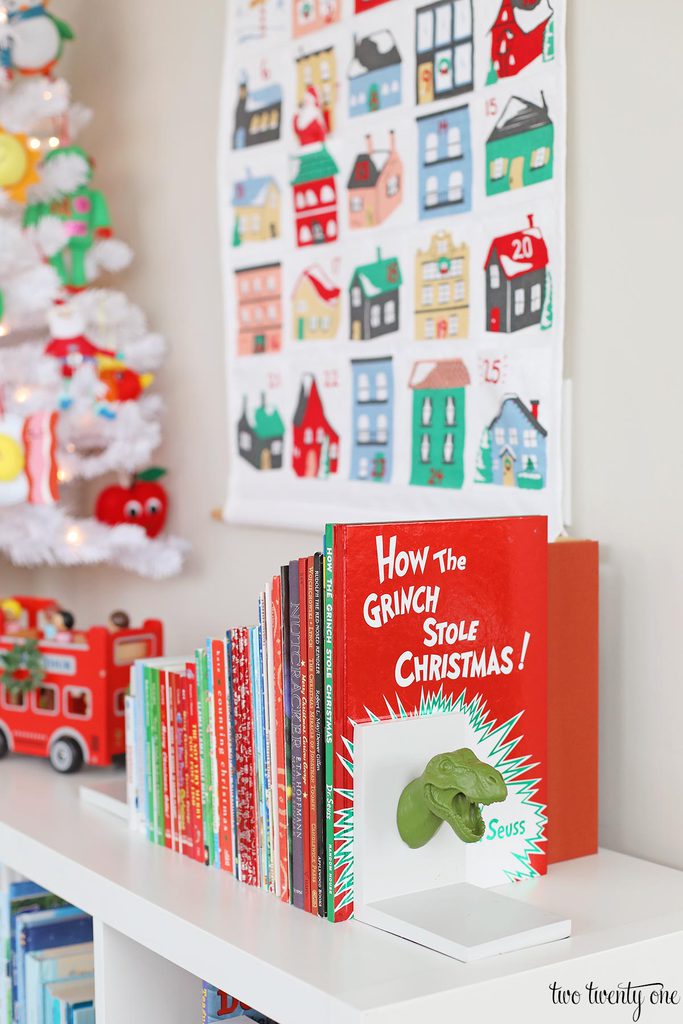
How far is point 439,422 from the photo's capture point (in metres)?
1.36

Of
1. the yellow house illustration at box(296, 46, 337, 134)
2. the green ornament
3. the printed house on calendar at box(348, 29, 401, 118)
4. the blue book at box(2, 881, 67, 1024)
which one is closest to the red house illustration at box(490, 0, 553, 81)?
the printed house on calendar at box(348, 29, 401, 118)

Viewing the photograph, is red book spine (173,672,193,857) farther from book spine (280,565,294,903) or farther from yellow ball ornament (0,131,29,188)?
yellow ball ornament (0,131,29,188)

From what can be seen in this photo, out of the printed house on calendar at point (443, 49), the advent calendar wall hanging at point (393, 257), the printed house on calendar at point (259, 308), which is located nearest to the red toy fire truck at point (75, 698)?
the advent calendar wall hanging at point (393, 257)

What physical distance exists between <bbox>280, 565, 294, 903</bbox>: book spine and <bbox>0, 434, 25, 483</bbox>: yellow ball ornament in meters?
0.64

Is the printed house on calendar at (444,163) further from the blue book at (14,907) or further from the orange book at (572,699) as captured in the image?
the blue book at (14,907)

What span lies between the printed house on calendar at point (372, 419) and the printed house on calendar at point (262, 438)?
15 centimetres

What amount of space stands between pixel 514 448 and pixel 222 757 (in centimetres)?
44

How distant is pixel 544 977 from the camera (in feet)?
2.81

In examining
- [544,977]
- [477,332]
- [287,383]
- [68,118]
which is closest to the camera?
[544,977]

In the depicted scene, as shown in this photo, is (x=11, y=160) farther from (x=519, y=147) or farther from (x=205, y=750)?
(x=205, y=750)

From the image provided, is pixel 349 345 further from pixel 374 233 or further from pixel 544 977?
pixel 544 977

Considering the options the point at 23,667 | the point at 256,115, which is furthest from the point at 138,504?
the point at 256,115

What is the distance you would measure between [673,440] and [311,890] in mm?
524

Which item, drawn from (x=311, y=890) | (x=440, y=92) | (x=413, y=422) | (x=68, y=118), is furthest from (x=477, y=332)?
(x=68, y=118)
